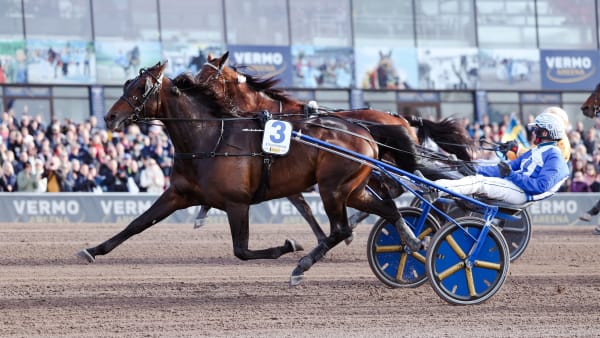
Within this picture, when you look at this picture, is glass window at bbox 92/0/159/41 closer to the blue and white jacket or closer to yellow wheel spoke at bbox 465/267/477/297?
the blue and white jacket

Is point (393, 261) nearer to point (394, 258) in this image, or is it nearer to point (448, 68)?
point (394, 258)

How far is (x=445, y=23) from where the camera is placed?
88.9ft

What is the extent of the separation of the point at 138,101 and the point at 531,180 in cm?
330

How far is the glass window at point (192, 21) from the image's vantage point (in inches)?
955

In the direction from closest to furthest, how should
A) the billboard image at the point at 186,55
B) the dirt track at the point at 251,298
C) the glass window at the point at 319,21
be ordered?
the dirt track at the point at 251,298 → the billboard image at the point at 186,55 → the glass window at the point at 319,21

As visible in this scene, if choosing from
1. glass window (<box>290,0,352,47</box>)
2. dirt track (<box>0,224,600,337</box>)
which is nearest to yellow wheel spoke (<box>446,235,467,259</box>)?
dirt track (<box>0,224,600,337</box>)

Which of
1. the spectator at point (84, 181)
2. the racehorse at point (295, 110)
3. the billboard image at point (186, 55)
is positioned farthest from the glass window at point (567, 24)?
the racehorse at point (295, 110)

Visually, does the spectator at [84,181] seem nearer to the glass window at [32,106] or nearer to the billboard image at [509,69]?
the glass window at [32,106]

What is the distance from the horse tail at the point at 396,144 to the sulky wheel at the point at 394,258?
33.3 inches

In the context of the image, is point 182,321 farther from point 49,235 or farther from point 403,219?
point 49,235

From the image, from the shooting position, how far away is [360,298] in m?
9.12

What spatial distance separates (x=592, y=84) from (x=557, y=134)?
20.6 meters

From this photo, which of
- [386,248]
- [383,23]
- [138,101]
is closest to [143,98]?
[138,101]

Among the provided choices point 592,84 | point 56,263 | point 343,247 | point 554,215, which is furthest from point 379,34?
point 56,263
